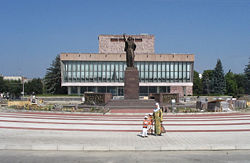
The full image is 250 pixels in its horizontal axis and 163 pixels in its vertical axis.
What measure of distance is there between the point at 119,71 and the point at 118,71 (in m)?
0.23

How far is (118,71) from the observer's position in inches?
2539

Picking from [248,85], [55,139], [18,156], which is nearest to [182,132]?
[55,139]

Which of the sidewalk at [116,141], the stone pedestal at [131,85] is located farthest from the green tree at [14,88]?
the sidewalk at [116,141]

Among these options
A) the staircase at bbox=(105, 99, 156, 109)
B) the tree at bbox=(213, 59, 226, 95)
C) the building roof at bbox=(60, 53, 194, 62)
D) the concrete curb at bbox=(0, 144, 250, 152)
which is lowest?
the concrete curb at bbox=(0, 144, 250, 152)

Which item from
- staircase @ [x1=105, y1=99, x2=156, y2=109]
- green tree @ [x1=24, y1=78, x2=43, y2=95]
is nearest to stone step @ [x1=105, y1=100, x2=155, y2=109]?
staircase @ [x1=105, y1=99, x2=156, y2=109]

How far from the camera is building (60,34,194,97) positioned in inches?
2506

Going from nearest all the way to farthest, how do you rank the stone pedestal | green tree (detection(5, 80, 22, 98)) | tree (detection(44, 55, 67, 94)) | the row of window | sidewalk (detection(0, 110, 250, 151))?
sidewalk (detection(0, 110, 250, 151)), the stone pedestal, the row of window, tree (detection(44, 55, 67, 94)), green tree (detection(5, 80, 22, 98))

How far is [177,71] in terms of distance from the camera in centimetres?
6475

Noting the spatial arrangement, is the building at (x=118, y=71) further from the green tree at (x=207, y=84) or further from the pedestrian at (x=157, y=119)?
the pedestrian at (x=157, y=119)

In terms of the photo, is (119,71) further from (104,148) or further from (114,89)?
(104,148)

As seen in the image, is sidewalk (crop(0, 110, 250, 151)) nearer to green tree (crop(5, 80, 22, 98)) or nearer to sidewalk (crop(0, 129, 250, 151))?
sidewalk (crop(0, 129, 250, 151))

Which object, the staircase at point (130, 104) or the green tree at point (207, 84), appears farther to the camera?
the green tree at point (207, 84)

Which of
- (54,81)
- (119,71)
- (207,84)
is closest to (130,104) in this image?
(119,71)

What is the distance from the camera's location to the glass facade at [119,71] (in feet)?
209
